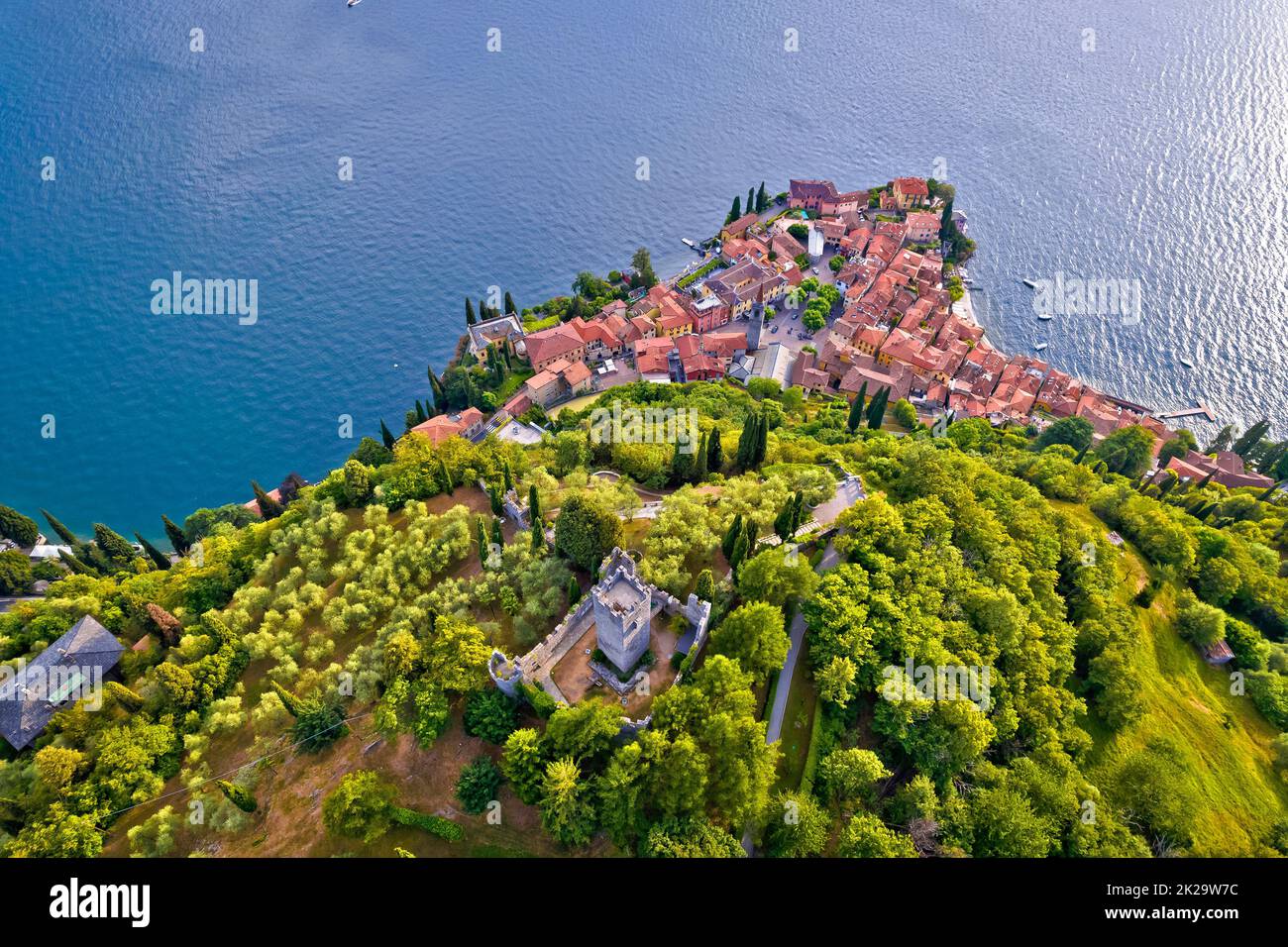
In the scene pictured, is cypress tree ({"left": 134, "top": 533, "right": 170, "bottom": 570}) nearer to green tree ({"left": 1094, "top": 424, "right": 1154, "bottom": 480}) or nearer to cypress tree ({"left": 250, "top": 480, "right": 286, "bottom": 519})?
cypress tree ({"left": 250, "top": 480, "right": 286, "bottom": 519})

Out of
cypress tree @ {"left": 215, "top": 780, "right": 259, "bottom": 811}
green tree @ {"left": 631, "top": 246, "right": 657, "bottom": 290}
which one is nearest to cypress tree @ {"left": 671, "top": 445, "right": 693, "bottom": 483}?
cypress tree @ {"left": 215, "top": 780, "right": 259, "bottom": 811}

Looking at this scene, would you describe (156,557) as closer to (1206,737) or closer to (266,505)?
(266,505)

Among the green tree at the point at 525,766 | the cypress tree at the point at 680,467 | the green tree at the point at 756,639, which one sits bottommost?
the green tree at the point at 525,766

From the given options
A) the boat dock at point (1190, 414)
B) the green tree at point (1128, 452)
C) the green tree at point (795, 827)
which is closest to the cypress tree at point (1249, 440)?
the boat dock at point (1190, 414)

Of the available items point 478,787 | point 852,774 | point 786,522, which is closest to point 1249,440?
point 786,522

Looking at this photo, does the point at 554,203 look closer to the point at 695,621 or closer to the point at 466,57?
the point at 466,57

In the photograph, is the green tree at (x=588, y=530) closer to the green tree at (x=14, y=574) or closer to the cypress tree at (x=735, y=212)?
the green tree at (x=14, y=574)

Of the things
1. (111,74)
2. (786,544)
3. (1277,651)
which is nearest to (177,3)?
(111,74)
